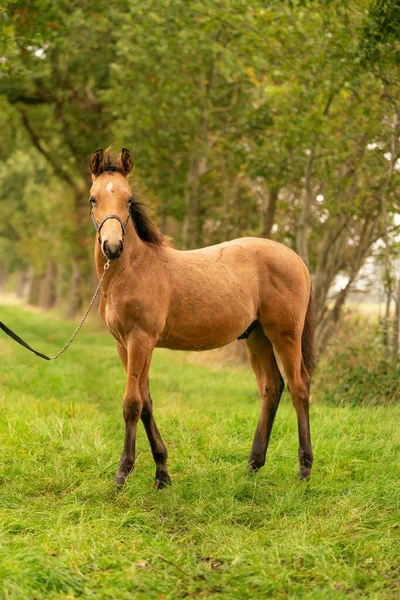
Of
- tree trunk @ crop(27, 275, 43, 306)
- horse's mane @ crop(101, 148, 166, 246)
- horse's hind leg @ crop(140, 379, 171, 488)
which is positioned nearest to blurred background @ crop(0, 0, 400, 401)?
horse's mane @ crop(101, 148, 166, 246)

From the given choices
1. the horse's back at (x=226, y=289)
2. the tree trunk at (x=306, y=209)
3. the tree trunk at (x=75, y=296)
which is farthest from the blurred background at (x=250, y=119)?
the tree trunk at (x=75, y=296)

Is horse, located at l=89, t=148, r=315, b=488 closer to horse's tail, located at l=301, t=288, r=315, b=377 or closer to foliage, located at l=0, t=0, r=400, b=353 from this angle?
horse's tail, located at l=301, t=288, r=315, b=377

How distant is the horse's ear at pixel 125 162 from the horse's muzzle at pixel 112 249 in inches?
34.6

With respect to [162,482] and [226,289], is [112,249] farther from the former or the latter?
[162,482]

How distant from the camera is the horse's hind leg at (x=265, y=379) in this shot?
268 inches

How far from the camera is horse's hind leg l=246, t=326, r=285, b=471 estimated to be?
682 centimetres

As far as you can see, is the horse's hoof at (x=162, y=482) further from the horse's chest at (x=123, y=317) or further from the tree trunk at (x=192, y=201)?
the tree trunk at (x=192, y=201)

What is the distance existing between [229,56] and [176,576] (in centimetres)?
1245

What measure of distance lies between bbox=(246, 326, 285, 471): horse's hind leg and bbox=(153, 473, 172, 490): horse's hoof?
1.03 m

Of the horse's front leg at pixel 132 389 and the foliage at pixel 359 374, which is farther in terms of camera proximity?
the foliage at pixel 359 374

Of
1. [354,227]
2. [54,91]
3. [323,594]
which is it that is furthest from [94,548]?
[54,91]

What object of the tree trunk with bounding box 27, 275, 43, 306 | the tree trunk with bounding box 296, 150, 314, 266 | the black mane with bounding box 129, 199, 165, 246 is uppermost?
the tree trunk with bounding box 296, 150, 314, 266

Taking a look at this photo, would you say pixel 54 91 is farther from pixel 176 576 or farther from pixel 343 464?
pixel 176 576

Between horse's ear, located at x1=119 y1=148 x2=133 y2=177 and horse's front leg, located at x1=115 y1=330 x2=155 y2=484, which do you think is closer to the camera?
horse's front leg, located at x1=115 y1=330 x2=155 y2=484
